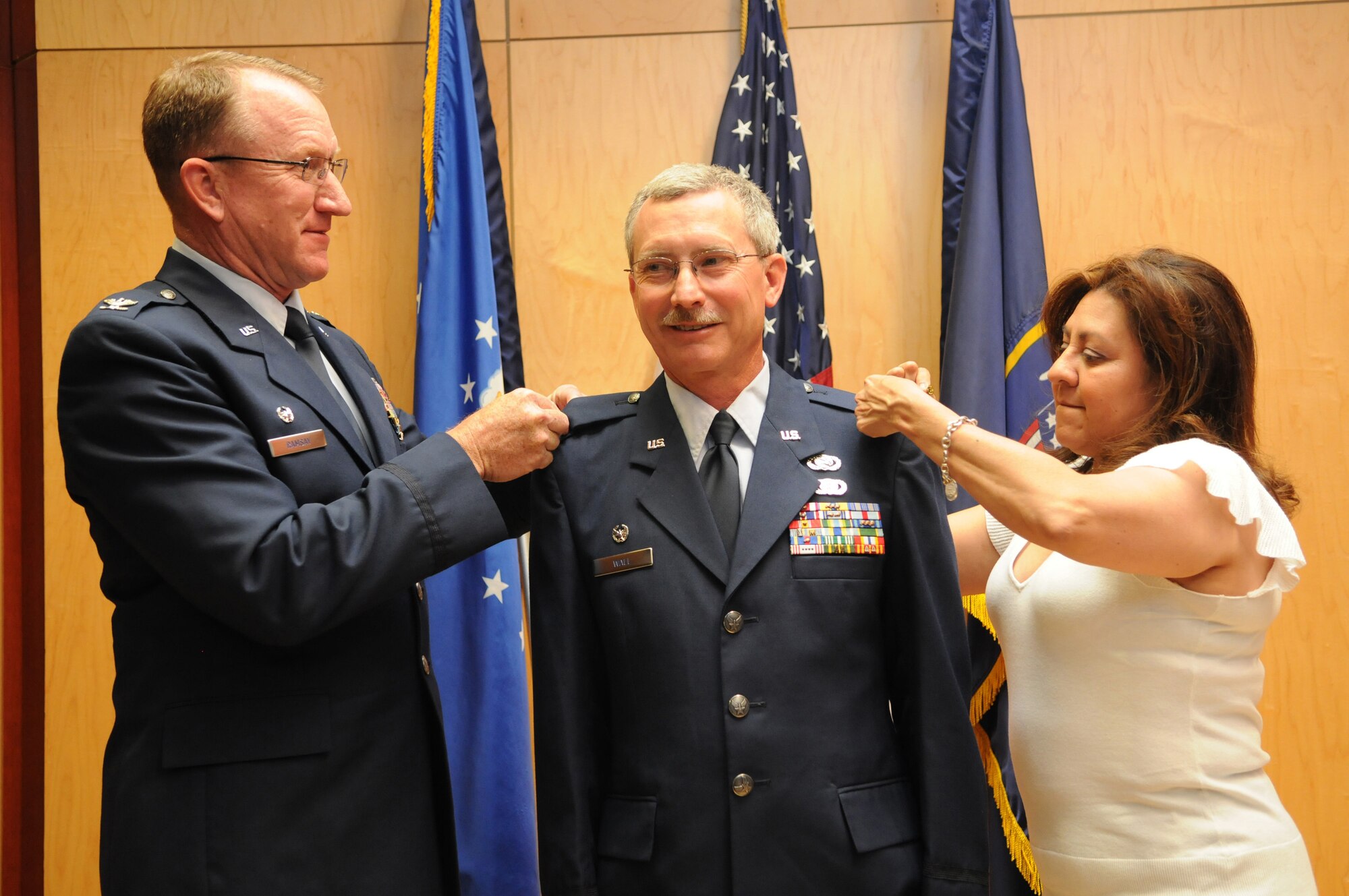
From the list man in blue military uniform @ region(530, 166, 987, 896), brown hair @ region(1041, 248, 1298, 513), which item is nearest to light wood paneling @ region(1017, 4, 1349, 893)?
brown hair @ region(1041, 248, 1298, 513)

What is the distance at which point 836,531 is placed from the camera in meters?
1.78

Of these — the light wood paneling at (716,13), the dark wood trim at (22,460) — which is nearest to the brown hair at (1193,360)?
the light wood paneling at (716,13)

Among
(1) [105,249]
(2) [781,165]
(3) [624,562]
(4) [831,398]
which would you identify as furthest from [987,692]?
(1) [105,249]

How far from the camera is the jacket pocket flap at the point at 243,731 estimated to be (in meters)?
1.69

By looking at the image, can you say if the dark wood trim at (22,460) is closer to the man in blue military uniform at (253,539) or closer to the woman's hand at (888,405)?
the man in blue military uniform at (253,539)

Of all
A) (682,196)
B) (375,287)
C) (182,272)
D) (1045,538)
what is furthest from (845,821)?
(375,287)

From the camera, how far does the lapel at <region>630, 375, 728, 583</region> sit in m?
1.77

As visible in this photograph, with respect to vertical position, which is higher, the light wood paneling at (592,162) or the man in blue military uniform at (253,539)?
the light wood paneling at (592,162)

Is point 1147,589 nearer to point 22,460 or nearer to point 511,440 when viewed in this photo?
point 511,440

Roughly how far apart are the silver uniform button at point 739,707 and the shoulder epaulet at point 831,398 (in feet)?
1.85

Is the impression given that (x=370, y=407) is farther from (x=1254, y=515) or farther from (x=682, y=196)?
(x=1254, y=515)

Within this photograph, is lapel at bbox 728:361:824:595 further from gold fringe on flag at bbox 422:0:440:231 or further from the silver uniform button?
gold fringe on flag at bbox 422:0:440:231

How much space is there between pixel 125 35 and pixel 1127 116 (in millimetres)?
3098

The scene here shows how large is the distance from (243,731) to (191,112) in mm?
1063
